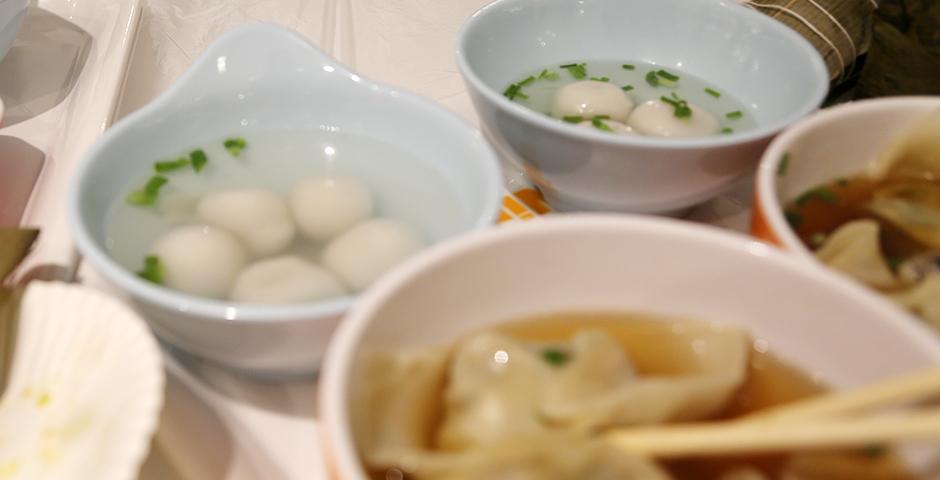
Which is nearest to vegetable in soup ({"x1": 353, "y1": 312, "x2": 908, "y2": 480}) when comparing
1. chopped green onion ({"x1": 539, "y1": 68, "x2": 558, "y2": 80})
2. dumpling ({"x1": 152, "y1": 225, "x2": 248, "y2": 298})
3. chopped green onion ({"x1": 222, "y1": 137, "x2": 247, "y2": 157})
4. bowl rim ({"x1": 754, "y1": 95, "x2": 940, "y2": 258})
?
bowl rim ({"x1": 754, "y1": 95, "x2": 940, "y2": 258})

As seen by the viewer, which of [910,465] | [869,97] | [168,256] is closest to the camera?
[910,465]

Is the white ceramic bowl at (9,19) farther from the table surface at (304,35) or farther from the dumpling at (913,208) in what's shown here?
the dumpling at (913,208)

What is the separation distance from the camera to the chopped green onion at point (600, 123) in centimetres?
124

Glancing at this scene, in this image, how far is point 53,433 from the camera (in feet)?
2.92

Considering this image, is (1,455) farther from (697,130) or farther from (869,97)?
(869,97)

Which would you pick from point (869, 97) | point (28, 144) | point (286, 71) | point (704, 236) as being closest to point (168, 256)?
point (286, 71)

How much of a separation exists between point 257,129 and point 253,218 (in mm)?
226

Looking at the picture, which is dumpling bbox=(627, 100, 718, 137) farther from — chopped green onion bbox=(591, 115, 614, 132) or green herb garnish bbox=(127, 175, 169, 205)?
green herb garnish bbox=(127, 175, 169, 205)

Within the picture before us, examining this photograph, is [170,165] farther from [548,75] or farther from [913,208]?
[913,208]

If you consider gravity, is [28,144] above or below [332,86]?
below

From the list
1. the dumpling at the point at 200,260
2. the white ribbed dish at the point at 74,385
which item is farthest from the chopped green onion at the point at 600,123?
the white ribbed dish at the point at 74,385

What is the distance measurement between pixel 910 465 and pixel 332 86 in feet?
3.06

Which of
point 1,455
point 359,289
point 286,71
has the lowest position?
point 1,455

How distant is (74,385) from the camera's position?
3.00ft
